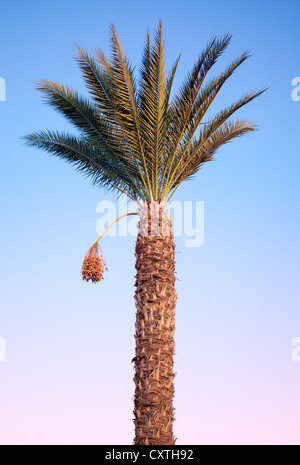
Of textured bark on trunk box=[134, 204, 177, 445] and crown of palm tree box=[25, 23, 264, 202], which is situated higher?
crown of palm tree box=[25, 23, 264, 202]

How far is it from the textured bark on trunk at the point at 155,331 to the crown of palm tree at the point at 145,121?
1083mm

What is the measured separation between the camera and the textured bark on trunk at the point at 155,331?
1273 centimetres

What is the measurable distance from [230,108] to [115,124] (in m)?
2.93

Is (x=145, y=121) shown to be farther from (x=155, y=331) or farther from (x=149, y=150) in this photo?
(x=155, y=331)

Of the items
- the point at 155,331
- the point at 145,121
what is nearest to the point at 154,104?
the point at 145,121

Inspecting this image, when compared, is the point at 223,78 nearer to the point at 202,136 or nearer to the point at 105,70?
the point at 202,136

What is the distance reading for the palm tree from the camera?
13.1m

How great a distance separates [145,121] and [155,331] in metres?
5.02

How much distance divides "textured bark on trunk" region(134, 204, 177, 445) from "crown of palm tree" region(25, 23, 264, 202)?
108 cm

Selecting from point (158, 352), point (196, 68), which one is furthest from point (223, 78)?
point (158, 352)

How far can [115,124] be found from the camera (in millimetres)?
14531

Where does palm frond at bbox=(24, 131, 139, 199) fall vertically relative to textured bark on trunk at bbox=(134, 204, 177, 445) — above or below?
above

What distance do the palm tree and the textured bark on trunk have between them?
22 millimetres
